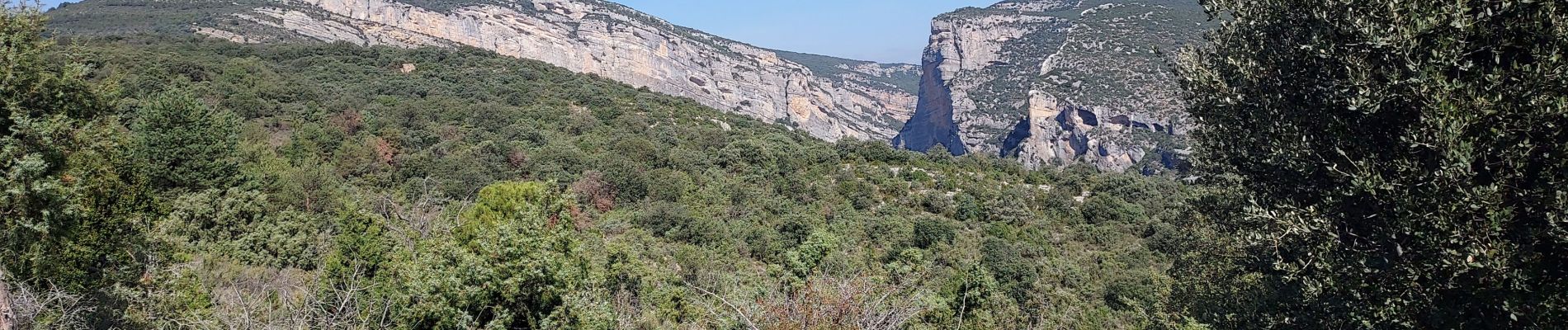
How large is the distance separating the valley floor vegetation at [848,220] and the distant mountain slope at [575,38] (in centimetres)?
3110

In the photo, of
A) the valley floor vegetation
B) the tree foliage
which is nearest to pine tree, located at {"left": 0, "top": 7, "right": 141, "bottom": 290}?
the valley floor vegetation

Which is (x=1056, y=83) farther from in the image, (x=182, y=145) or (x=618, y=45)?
(x=182, y=145)

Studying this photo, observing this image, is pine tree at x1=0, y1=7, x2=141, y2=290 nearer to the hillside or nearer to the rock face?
the hillside

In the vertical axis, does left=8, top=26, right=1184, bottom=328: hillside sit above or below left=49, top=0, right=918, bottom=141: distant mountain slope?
above

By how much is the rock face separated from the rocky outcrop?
74.2ft

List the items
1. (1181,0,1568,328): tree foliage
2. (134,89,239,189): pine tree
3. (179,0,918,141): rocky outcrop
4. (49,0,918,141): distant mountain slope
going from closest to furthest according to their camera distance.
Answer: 1. (1181,0,1568,328): tree foliage
2. (134,89,239,189): pine tree
3. (49,0,918,141): distant mountain slope
4. (179,0,918,141): rocky outcrop


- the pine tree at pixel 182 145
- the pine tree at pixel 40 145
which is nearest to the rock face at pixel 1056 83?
the pine tree at pixel 182 145

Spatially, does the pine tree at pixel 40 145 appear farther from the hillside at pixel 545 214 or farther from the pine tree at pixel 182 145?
the pine tree at pixel 182 145

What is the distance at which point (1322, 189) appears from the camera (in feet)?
18.5

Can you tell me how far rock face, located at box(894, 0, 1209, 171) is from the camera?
291ft

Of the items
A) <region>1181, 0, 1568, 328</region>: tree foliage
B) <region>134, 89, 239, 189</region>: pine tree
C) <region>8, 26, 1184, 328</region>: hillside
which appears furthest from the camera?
<region>134, 89, 239, 189</region>: pine tree

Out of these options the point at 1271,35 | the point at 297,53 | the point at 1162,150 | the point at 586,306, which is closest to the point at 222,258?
the point at 586,306

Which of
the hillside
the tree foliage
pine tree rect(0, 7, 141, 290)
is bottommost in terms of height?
the hillside

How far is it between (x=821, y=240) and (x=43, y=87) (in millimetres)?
10578
